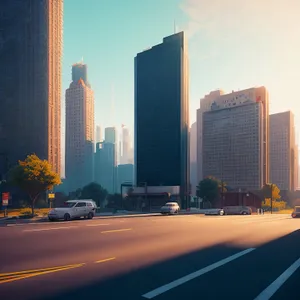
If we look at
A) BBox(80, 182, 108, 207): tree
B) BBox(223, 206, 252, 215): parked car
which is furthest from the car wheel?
BBox(80, 182, 108, 207): tree

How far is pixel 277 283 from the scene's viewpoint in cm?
761

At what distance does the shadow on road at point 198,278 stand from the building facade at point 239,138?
118 metres

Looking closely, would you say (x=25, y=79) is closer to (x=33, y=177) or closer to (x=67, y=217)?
(x=33, y=177)

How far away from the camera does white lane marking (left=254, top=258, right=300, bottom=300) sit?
659cm

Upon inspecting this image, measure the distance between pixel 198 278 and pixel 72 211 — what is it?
805 inches

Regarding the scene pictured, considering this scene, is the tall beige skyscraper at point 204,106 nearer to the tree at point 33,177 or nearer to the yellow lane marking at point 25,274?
the tree at point 33,177

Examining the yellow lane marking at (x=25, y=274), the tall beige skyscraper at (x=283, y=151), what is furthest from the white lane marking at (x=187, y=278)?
the tall beige skyscraper at (x=283, y=151)

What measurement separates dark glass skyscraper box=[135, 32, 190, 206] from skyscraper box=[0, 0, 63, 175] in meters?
34.1

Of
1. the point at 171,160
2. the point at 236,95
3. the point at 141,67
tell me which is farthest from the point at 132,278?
the point at 236,95

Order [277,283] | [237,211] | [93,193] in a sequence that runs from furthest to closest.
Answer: [93,193], [237,211], [277,283]

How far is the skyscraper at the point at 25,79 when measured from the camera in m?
104

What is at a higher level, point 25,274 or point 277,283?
point 25,274

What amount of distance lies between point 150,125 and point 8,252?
111m

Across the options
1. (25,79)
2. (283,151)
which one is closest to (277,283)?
(25,79)
